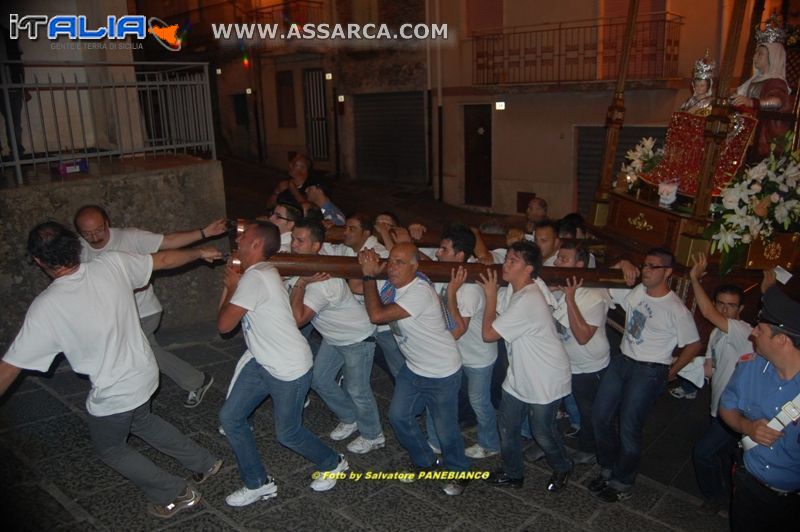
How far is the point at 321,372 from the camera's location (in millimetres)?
5121

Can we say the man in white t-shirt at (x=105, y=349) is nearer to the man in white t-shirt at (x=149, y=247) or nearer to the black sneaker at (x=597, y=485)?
the man in white t-shirt at (x=149, y=247)

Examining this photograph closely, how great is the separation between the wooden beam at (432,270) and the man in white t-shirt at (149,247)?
105cm

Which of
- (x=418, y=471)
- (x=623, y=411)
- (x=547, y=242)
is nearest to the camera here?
(x=623, y=411)

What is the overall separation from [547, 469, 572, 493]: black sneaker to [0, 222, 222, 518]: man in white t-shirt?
240 centimetres

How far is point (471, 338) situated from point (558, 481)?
1.15 meters

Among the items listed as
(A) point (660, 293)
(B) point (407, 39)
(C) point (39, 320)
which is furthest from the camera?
(B) point (407, 39)

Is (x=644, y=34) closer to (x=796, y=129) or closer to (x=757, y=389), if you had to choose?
(x=796, y=129)

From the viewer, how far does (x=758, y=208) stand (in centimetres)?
551

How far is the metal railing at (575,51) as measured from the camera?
1320cm

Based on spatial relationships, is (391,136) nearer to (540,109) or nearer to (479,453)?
(540,109)

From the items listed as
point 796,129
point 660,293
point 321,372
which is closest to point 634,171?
point 796,129

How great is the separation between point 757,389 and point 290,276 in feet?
9.62

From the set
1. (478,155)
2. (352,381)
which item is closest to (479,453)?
(352,381)

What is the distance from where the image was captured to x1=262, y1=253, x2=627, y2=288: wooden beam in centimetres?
462
